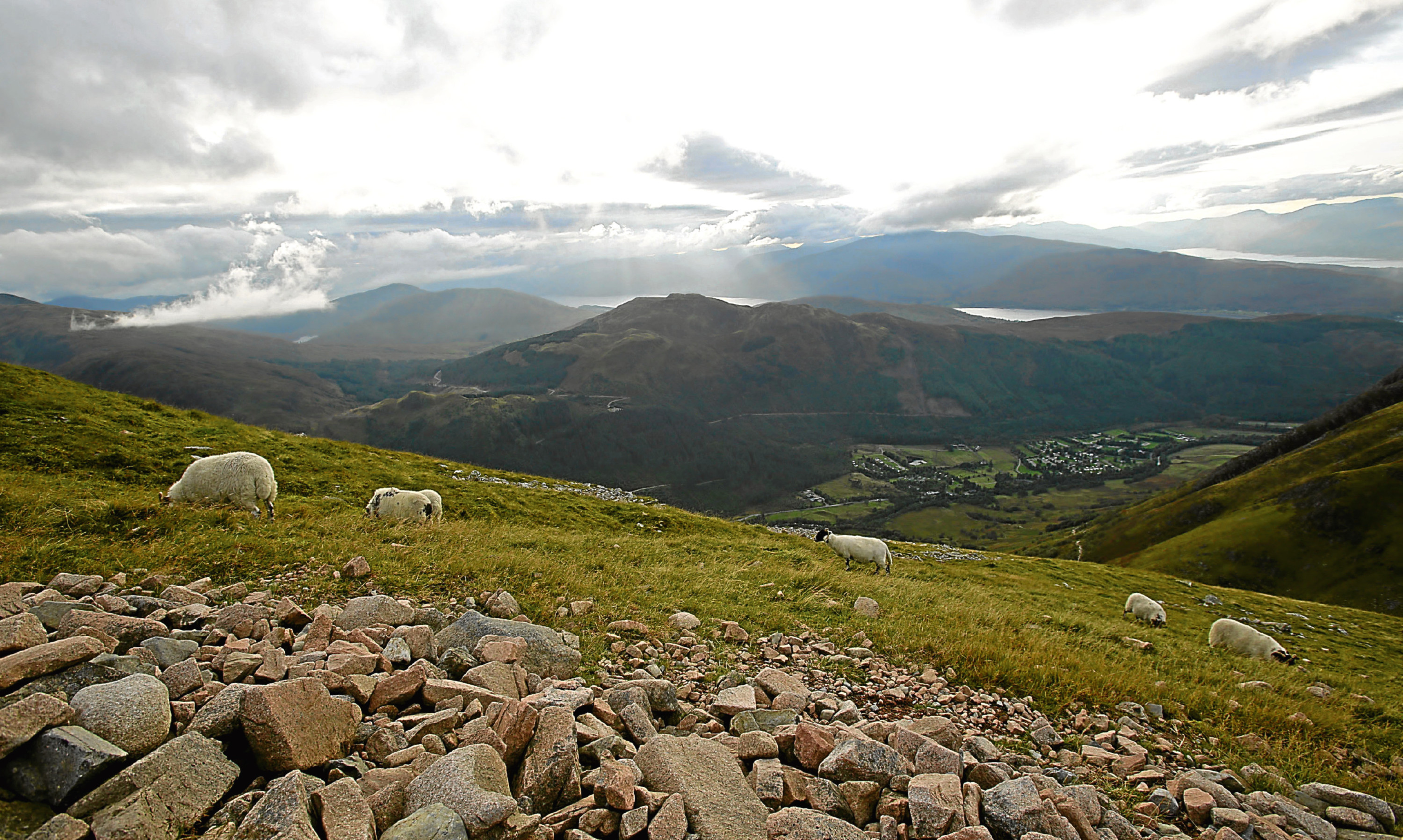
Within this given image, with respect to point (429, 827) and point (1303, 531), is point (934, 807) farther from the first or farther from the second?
point (1303, 531)

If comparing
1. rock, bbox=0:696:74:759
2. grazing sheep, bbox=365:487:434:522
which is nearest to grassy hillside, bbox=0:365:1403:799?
grazing sheep, bbox=365:487:434:522

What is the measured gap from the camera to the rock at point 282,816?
172 inches

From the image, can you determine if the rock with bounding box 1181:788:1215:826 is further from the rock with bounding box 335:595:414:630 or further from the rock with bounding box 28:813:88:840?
the rock with bounding box 335:595:414:630

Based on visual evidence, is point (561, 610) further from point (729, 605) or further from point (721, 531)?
point (721, 531)

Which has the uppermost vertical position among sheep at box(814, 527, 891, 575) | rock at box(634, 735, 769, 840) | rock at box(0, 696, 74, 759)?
rock at box(0, 696, 74, 759)

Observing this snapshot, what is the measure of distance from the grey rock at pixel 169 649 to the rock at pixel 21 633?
2.82 ft

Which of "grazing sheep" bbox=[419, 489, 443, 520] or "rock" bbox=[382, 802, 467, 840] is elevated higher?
"rock" bbox=[382, 802, 467, 840]

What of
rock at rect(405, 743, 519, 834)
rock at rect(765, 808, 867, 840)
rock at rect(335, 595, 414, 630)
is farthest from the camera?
rock at rect(335, 595, 414, 630)

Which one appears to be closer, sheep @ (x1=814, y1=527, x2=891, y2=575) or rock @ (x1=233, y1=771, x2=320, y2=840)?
rock @ (x1=233, y1=771, x2=320, y2=840)

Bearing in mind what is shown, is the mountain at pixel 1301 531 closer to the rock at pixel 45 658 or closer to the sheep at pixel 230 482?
the sheep at pixel 230 482

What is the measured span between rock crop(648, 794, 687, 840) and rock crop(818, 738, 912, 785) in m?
1.86

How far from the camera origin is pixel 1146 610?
27.5 m

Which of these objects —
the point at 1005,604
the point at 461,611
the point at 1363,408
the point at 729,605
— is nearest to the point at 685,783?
the point at 461,611

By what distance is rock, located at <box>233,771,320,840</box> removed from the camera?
436 cm
